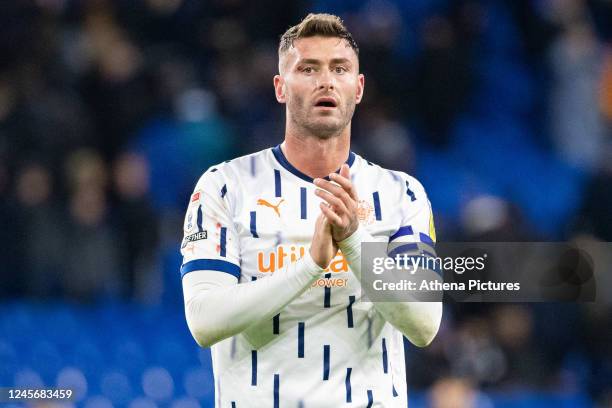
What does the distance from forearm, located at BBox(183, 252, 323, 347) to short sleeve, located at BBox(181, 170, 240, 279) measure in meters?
0.10

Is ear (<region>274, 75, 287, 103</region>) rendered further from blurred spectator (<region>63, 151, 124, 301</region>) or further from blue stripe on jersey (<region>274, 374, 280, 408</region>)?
blurred spectator (<region>63, 151, 124, 301</region>)

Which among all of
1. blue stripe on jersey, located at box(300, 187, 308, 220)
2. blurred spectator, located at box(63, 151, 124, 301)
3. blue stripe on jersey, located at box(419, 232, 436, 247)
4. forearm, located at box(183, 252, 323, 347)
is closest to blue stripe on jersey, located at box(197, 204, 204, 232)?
forearm, located at box(183, 252, 323, 347)

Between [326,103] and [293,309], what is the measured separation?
2.51 ft

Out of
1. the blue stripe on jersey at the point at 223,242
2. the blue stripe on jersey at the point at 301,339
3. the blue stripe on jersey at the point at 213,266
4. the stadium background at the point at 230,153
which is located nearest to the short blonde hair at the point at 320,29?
the blue stripe on jersey at the point at 223,242

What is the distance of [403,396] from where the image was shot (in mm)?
3889

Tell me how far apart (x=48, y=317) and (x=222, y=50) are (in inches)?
127

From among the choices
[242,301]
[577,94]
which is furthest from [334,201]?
A: [577,94]

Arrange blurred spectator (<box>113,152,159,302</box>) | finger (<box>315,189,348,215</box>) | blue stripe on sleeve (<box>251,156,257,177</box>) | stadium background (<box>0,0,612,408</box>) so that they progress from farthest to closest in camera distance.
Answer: blurred spectator (<box>113,152,159,302</box>) < stadium background (<box>0,0,612,408</box>) < blue stripe on sleeve (<box>251,156,257,177</box>) < finger (<box>315,189,348,215</box>)

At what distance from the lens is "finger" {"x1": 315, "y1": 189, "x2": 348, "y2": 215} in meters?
3.46

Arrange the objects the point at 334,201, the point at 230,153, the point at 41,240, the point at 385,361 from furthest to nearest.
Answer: the point at 230,153, the point at 41,240, the point at 385,361, the point at 334,201

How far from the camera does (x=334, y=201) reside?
347 cm

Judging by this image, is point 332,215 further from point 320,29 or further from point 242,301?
point 320,29

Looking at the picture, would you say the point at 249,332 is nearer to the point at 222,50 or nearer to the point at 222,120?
the point at 222,120

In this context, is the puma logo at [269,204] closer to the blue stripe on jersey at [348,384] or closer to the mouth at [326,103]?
the mouth at [326,103]
